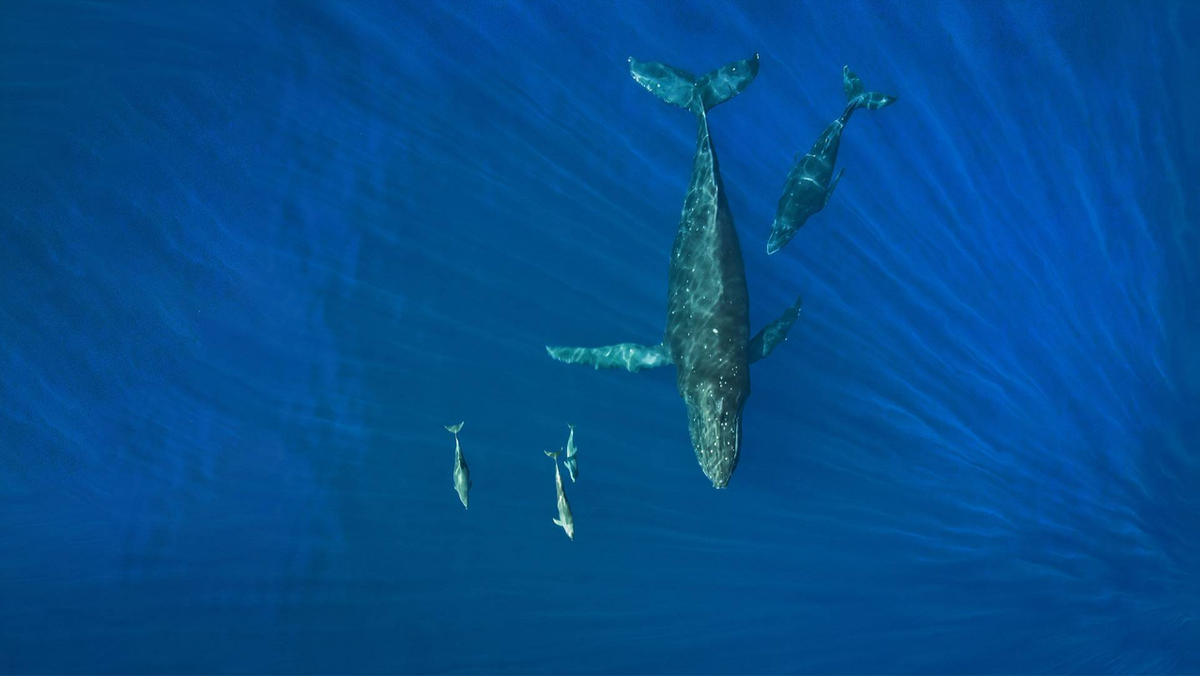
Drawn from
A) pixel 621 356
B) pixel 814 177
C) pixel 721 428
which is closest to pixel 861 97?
pixel 814 177

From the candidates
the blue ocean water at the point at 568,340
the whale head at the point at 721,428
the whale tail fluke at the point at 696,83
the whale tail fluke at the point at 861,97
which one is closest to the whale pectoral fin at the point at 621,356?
the whale head at the point at 721,428

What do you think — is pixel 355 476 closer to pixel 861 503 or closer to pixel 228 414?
pixel 228 414

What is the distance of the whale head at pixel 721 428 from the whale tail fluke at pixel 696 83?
7.34 ft

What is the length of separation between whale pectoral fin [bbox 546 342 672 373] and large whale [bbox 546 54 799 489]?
0.28 meters

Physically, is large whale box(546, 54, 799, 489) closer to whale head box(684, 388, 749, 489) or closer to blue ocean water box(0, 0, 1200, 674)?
whale head box(684, 388, 749, 489)

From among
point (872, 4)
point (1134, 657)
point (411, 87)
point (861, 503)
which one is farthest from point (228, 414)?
point (1134, 657)

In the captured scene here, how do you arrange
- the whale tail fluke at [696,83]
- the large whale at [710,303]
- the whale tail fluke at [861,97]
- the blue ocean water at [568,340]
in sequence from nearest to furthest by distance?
1. the large whale at [710,303]
2. the whale tail fluke at [696,83]
3. the whale tail fluke at [861,97]
4. the blue ocean water at [568,340]

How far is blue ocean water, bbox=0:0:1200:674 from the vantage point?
26.0 feet

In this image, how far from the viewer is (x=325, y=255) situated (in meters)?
8.36

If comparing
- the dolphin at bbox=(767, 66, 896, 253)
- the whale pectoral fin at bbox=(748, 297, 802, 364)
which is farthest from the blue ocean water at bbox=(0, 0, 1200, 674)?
the whale pectoral fin at bbox=(748, 297, 802, 364)

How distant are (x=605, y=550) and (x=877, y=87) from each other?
19.4 ft

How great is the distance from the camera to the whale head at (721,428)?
613 cm

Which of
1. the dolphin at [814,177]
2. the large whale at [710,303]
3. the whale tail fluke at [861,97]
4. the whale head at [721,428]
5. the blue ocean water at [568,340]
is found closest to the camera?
the large whale at [710,303]

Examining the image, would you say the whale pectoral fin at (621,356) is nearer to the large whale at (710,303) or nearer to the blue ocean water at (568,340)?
the large whale at (710,303)
